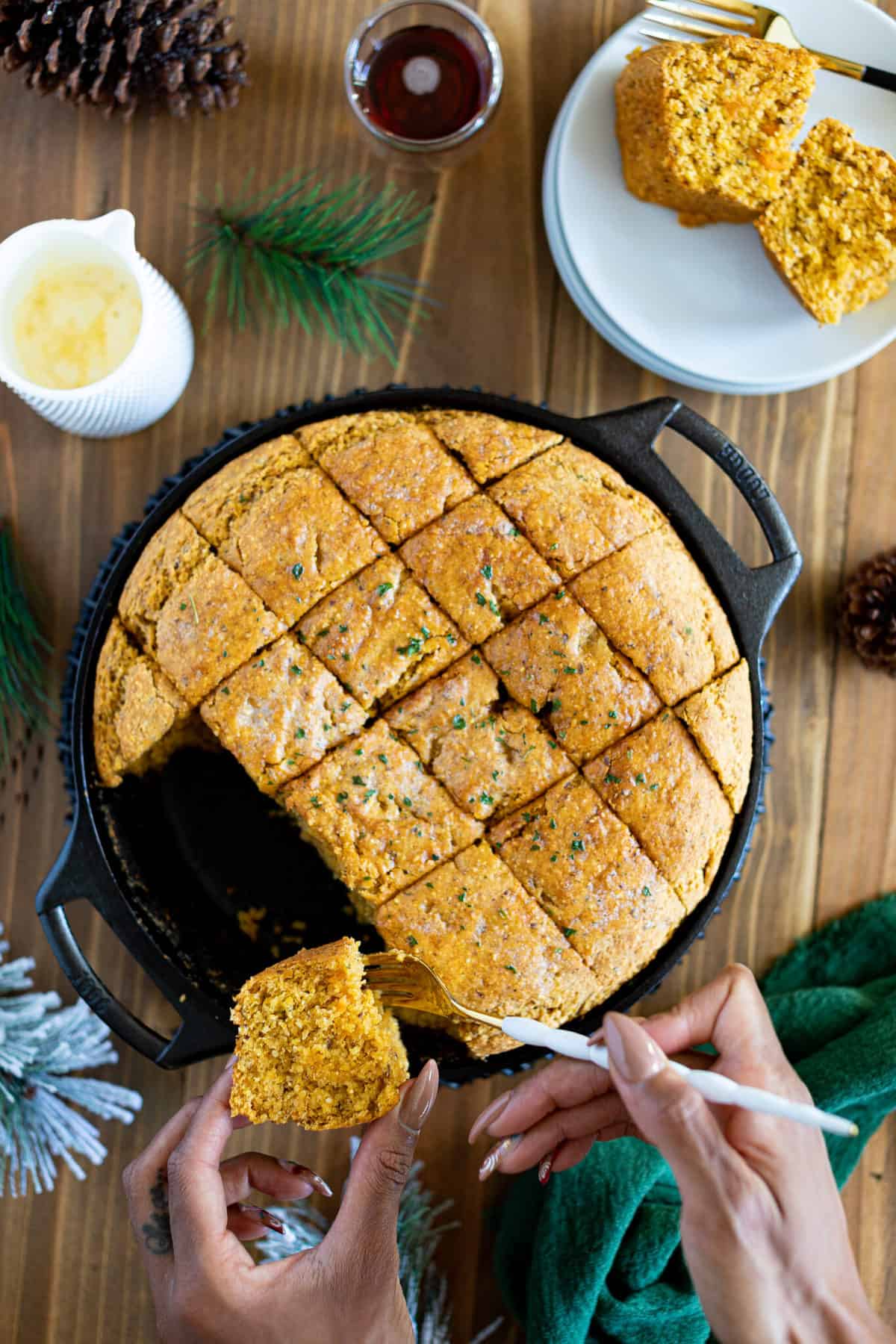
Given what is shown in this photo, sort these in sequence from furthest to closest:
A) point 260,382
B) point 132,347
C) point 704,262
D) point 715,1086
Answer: point 260,382
point 704,262
point 132,347
point 715,1086

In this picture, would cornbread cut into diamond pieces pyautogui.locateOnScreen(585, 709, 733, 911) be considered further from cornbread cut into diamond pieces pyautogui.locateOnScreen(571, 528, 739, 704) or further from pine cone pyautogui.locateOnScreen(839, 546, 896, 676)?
pine cone pyautogui.locateOnScreen(839, 546, 896, 676)

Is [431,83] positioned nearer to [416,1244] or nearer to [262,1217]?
[262,1217]

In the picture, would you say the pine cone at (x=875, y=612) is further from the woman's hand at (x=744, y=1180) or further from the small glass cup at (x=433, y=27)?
the small glass cup at (x=433, y=27)

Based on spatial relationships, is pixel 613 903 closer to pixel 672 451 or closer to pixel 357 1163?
pixel 357 1163

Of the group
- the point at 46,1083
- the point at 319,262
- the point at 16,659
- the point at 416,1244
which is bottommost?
the point at 416,1244

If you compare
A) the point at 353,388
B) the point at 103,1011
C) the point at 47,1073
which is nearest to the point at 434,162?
the point at 353,388

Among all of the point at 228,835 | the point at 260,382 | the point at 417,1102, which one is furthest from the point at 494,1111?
the point at 260,382
